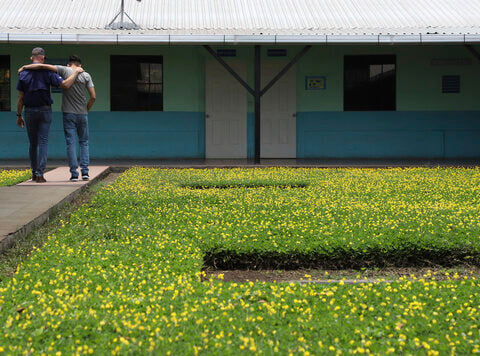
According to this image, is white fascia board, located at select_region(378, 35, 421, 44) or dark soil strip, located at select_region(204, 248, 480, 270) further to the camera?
white fascia board, located at select_region(378, 35, 421, 44)

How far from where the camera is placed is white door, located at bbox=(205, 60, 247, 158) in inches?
599

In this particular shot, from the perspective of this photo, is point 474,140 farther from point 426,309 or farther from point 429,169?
point 426,309

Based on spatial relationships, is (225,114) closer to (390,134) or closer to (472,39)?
(390,134)

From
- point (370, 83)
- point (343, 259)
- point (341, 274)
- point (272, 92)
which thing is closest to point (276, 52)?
point (272, 92)

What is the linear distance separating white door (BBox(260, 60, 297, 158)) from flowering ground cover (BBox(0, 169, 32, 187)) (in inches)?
236

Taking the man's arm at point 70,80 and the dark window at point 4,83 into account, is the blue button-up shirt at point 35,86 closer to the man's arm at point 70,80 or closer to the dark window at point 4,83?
the man's arm at point 70,80

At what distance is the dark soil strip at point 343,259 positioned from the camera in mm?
4820

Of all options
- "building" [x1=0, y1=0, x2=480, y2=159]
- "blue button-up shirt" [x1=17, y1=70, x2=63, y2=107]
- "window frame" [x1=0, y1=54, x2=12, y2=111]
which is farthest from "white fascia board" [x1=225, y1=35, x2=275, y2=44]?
"window frame" [x1=0, y1=54, x2=12, y2=111]

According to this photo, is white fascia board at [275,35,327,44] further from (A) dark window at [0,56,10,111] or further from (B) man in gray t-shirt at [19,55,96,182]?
(A) dark window at [0,56,10,111]

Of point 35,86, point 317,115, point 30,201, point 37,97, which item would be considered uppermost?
point 35,86

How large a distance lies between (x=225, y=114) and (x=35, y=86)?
7051 mm

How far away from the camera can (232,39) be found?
41.5 feet

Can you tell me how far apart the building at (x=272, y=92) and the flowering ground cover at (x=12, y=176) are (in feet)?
11.1

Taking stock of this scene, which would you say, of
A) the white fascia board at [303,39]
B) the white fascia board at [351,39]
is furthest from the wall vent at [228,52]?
the white fascia board at [351,39]
